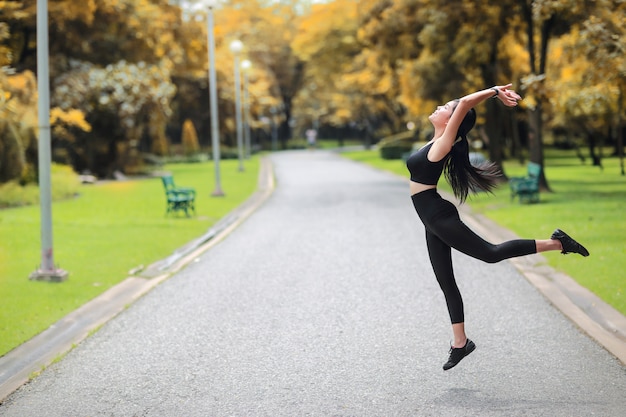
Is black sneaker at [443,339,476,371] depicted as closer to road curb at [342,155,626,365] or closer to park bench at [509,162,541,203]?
road curb at [342,155,626,365]

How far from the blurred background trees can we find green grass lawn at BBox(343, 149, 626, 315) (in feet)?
7.12

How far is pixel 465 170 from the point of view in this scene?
6168 mm

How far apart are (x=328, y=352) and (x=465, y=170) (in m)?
1.85

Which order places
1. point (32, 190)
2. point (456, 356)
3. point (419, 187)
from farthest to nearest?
point (32, 190) < point (456, 356) < point (419, 187)

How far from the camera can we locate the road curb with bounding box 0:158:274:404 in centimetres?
645

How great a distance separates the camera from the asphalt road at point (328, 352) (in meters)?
5.41

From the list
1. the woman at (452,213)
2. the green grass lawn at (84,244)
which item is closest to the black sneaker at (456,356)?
the woman at (452,213)

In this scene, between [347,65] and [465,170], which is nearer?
[465,170]

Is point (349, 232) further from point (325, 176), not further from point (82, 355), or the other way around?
point (325, 176)

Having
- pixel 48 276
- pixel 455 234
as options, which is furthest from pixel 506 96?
pixel 48 276

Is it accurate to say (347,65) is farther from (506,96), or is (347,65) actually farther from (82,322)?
(506,96)

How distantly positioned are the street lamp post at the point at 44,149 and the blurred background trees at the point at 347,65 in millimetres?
7204

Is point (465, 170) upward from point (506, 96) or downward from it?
downward

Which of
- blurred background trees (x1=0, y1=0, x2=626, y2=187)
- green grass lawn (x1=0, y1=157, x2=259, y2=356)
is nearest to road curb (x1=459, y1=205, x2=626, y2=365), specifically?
green grass lawn (x1=0, y1=157, x2=259, y2=356)
